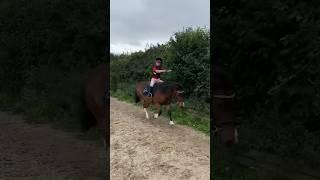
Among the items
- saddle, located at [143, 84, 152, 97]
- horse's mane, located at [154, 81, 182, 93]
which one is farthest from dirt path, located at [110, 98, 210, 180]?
horse's mane, located at [154, 81, 182, 93]

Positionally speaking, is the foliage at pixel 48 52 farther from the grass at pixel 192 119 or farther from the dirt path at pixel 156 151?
the grass at pixel 192 119

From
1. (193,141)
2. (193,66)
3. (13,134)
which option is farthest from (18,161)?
(193,66)

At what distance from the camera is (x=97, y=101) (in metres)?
7.76

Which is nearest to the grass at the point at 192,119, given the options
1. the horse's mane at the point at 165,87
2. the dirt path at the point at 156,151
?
the dirt path at the point at 156,151

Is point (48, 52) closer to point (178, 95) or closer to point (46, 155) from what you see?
point (46, 155)

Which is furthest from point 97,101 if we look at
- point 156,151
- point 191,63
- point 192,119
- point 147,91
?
point 191,63
